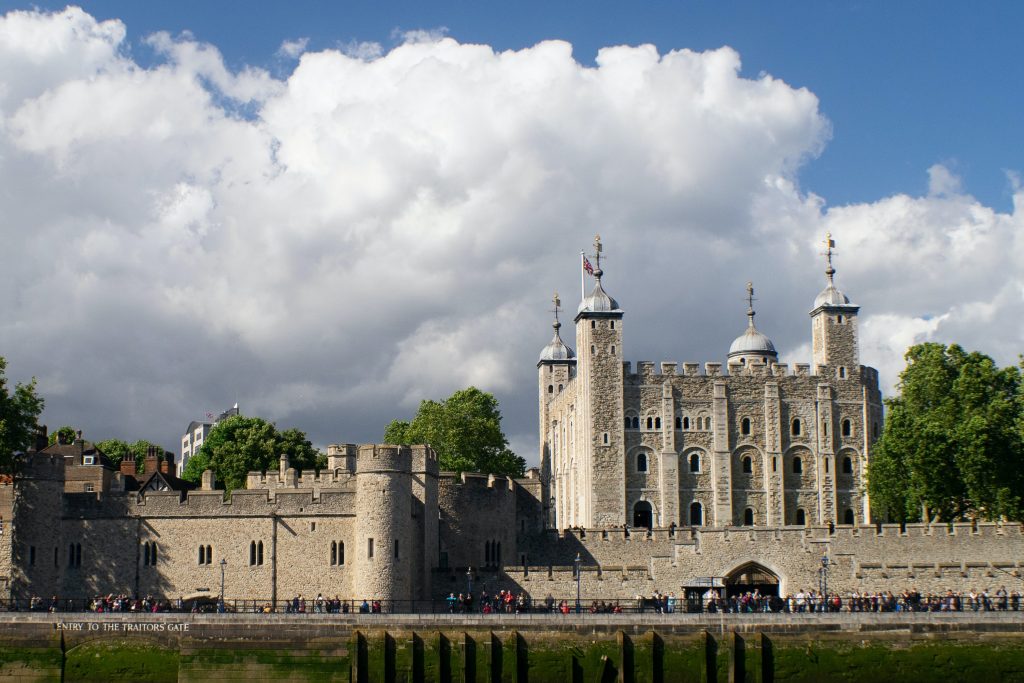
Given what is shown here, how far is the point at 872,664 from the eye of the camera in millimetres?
45844

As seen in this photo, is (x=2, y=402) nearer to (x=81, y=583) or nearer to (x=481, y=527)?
(x=81, y=583)

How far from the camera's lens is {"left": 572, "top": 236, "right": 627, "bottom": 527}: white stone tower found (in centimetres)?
7788

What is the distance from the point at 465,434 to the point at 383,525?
136 ft

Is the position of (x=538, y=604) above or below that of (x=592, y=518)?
below

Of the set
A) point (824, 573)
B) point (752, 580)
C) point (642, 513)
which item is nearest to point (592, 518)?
point (642, 513)

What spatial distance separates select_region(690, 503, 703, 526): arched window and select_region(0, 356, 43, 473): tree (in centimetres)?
3694

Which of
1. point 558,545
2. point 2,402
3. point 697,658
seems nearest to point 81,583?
point 2,402

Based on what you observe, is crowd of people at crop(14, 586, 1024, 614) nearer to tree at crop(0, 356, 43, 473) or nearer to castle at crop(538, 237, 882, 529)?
tree at crop(0, 356, 43, 473)

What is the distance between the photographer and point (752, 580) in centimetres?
6269

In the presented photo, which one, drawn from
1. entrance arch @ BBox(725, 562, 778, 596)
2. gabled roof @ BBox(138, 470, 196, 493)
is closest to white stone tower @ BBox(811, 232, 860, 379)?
entrance arch @ BBox(725, 562, 778, 596)

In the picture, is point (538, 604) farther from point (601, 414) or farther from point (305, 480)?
point (601, 414)

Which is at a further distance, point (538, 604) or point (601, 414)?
point (601, 414)

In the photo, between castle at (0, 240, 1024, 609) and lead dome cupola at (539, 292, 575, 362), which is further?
lead dome cupola at (539, 292, 575, 362)

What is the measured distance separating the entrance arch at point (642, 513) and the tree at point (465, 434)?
16807 millimetres
